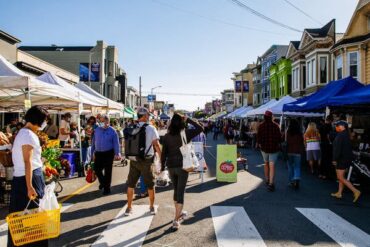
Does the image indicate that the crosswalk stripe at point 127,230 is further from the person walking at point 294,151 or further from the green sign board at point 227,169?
the person walking at point 294,151

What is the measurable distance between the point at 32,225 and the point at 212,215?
11.1 ft

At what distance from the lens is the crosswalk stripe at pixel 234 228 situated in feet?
16.1

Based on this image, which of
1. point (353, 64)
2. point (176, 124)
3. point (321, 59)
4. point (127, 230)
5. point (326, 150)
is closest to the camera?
point (127, 230)

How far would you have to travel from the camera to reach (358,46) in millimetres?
23109

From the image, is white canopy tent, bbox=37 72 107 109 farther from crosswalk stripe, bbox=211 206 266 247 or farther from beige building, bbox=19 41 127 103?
beige building, bbox=19 41 127 103

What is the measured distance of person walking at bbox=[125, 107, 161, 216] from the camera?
254 inches

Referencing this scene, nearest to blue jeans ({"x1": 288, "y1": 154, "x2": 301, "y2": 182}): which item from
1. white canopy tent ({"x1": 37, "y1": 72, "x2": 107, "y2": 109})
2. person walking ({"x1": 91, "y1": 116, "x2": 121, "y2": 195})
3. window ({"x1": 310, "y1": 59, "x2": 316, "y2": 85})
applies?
person walking ({"x1": 91, "y1": 116, "x2": 121, "y2": 195})

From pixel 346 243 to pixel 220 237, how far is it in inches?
72.0

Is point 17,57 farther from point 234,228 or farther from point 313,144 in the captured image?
point 234,228

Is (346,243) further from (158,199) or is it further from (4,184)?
(4,184)

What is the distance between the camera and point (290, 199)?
7887 millimetres

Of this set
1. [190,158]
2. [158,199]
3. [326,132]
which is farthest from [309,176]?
[190,158]

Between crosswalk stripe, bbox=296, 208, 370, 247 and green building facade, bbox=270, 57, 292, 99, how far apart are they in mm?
34015

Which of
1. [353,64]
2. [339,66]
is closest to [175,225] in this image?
[353,64]
